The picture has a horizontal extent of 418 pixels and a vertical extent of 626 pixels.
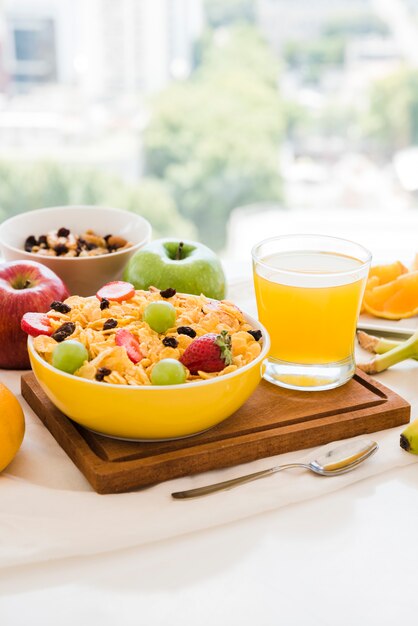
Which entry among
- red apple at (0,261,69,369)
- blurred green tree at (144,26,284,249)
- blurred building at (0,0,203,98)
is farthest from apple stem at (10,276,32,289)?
blurred green tree at (144,26,284,249)

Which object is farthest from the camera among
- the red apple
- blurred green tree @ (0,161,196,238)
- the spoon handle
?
blurred green tree @ (0,161,196,238)

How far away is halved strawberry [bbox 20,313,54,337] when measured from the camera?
3.23 feet

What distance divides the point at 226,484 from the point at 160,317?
0.74 feet

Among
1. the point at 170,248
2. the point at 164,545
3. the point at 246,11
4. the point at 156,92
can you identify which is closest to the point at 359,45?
the point at 246,11

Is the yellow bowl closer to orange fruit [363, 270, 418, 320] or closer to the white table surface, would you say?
the white table surface

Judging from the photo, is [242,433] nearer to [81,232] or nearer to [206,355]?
[206,355]

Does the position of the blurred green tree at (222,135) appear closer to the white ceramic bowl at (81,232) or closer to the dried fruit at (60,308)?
the white ceramic bowl at (81,232)

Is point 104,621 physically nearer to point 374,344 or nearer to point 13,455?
point 13,455

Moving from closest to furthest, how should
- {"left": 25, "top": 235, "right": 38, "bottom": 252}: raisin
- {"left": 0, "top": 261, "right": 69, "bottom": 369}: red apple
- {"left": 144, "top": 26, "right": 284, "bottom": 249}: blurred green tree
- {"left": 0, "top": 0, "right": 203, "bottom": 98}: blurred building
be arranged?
{"left": 0, "top": 261, "right": 69, "bottom": 369}: red apple → {"left": 25, "top": 235, "right": 38, "bottom": 252}: raisin → {"left": 0, "top": 0, "right": 203, "bottom": 98}: blurred building → {"left": 144, "top": 26, "right": 284, "bottom": 249}: blurred green tree

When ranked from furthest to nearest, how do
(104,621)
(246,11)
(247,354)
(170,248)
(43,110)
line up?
1. (246,11)
2. (43,110)
3. (170,248)
4. (247,354)
5. (104,621)

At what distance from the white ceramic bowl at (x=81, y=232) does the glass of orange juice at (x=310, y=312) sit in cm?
34

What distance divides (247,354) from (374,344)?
1.08 feet

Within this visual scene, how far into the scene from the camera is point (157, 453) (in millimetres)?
918

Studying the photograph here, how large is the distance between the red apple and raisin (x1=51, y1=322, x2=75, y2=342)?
181 millimetres
